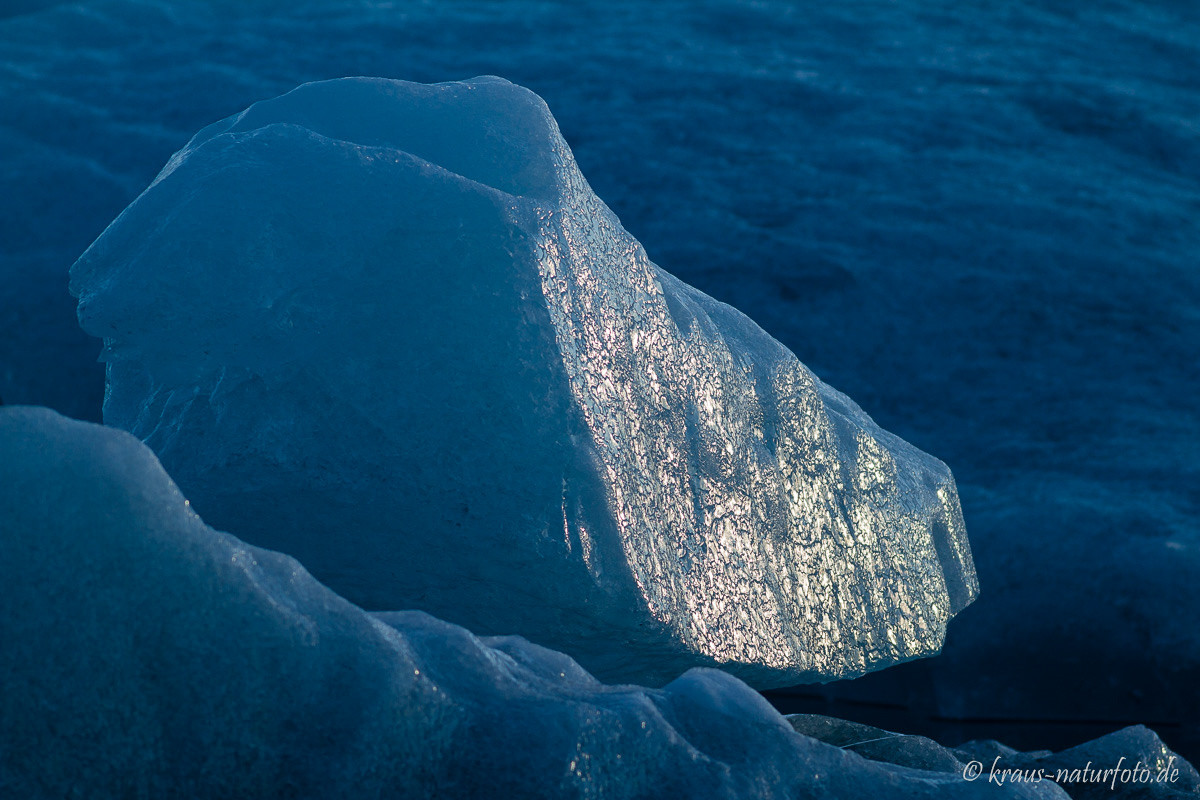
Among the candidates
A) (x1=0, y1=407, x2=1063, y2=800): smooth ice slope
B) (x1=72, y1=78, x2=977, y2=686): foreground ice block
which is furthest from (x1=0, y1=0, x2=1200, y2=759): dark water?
(x1=0, y1=407, x2=1063, y2=800): smooth ice slope

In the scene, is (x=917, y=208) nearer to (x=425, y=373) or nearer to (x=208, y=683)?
(x=425, y=373)

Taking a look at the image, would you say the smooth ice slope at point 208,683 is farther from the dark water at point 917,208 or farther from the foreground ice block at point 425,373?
the dark water at point 917,208

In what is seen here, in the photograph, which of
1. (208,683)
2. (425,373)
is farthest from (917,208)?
(208,683)

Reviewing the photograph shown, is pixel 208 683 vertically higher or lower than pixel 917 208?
higher

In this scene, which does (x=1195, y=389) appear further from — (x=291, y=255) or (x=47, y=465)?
(x=47, y=465)

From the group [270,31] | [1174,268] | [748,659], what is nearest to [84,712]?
[748,659]

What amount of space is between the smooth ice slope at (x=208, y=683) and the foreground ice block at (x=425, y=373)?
60 centimetres

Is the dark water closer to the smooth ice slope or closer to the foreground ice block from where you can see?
the foreground ice block

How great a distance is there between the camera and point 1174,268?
5.77 meters

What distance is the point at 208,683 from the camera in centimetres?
110

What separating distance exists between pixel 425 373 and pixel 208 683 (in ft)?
2.79

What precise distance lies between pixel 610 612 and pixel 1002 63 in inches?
295

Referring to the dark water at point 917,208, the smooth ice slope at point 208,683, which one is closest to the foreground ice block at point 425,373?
the smooth ice slope at point 208,683

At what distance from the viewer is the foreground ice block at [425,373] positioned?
1.82 meters
